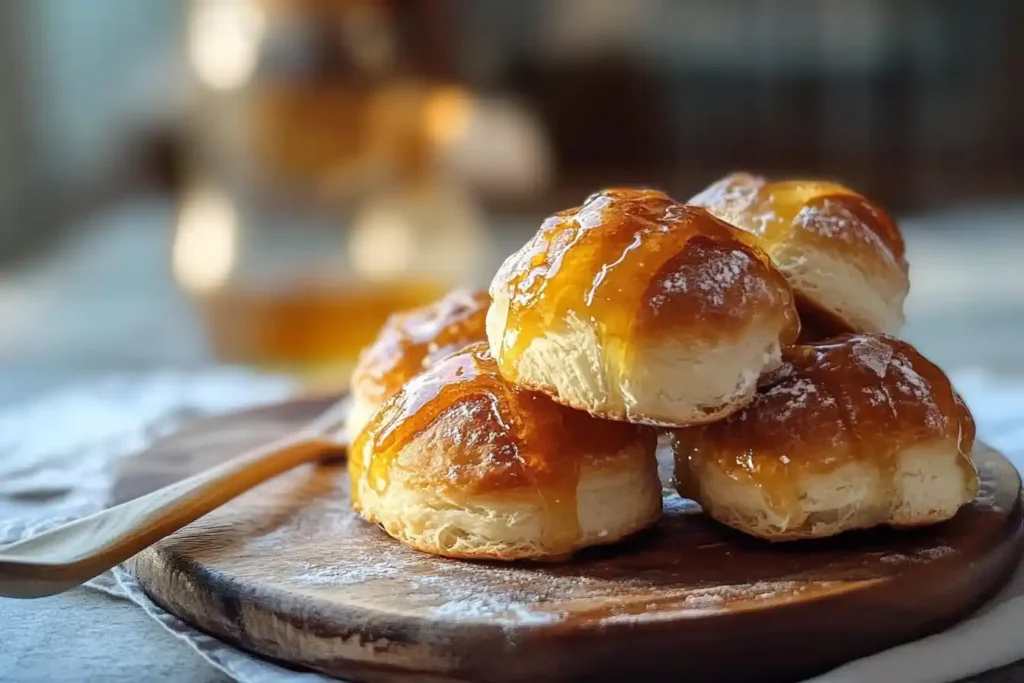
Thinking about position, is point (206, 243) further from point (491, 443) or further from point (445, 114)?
point (491, 443)

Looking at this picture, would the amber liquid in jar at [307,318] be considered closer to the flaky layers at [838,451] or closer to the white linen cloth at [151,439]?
the white linen cloth at [151,439]

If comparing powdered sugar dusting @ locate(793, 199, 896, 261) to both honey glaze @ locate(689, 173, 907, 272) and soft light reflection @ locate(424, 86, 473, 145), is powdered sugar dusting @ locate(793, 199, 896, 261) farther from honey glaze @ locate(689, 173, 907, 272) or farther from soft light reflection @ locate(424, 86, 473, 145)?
soft light reflection @ locate(424, 86, 473, 145)

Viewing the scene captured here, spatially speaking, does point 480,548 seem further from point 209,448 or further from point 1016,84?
point 1016,84

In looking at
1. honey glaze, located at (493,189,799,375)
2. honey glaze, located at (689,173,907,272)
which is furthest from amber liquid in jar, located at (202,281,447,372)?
honey glaze, located at (493,189,799,375)

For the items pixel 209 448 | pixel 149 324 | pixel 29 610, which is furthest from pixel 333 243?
pixel 29 610

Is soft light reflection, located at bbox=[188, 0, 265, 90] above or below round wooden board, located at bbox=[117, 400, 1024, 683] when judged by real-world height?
above
